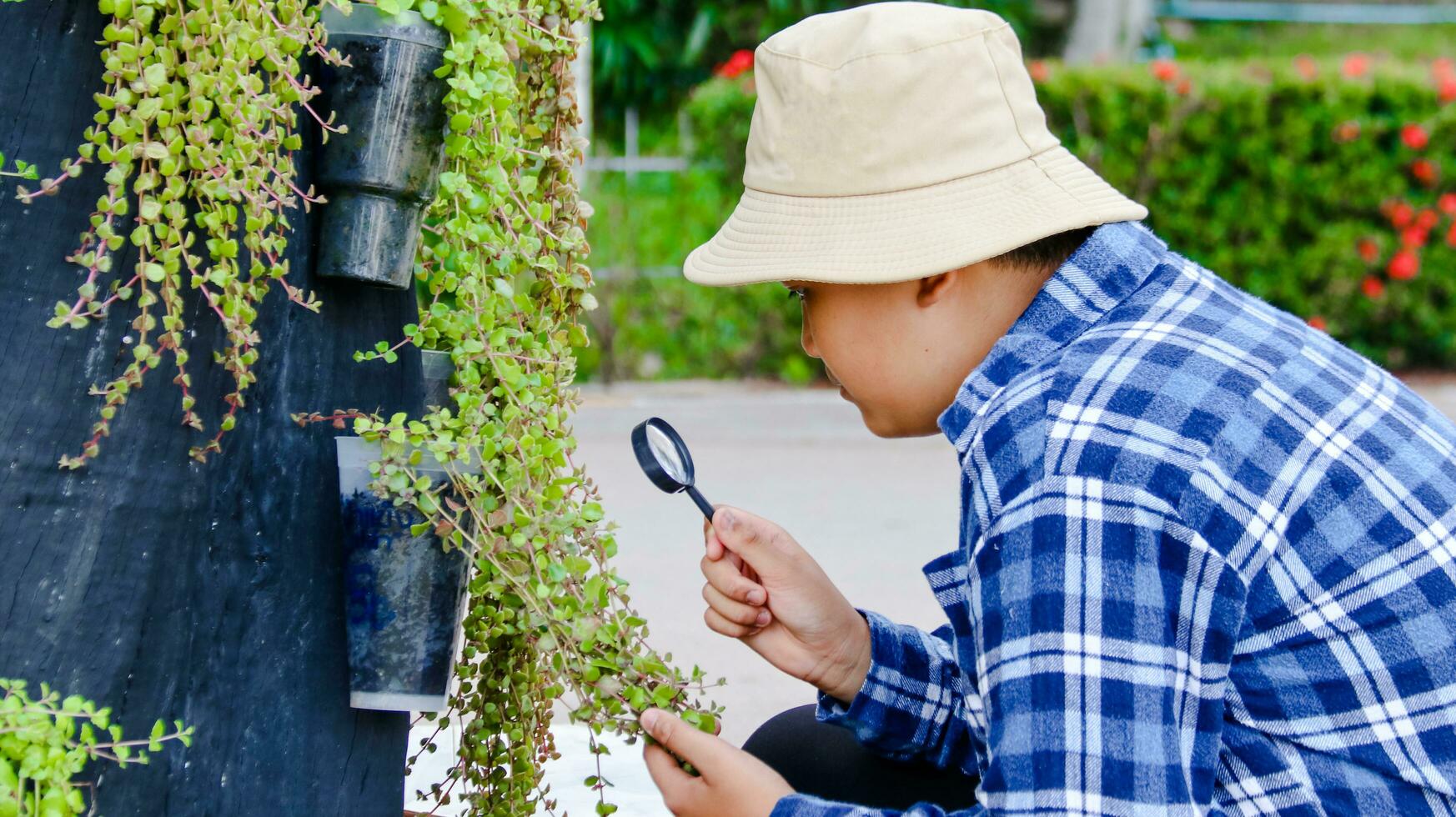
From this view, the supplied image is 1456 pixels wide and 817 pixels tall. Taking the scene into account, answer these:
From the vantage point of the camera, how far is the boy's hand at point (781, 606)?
63.9 inches

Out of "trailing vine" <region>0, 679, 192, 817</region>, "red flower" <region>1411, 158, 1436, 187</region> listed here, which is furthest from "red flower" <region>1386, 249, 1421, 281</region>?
"trailing vine" <region>0, 679, 192, 817</region>

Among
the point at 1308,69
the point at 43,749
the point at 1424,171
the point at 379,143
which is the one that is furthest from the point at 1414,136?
the point at 43,749

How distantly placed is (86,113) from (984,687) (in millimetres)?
968

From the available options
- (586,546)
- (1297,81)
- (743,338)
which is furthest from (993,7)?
(586,546)

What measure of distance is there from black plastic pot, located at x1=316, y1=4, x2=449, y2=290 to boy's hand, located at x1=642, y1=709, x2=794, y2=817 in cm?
55

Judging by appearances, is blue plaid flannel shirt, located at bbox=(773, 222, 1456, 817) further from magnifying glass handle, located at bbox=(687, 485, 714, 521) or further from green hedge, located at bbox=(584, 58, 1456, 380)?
green hedge, located at bbox=(584, 58, 1456, 380)

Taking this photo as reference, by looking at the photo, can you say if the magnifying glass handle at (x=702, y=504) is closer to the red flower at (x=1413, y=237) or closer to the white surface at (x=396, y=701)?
the white surface at (x=396, y=701)

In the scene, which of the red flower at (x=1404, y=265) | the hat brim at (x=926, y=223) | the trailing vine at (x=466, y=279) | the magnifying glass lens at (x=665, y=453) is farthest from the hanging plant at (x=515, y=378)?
the red flower at (x=1404, y=265)

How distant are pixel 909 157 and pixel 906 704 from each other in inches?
28.3

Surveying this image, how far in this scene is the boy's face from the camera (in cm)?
146

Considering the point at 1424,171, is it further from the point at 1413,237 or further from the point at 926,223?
the point at 926,223

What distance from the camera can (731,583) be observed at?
64.7 inches

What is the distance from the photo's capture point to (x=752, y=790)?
4.84 ft

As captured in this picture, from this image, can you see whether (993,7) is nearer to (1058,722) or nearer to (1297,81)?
(1297,81)
